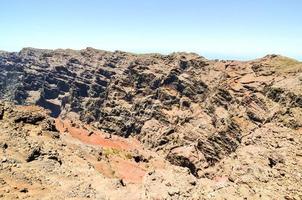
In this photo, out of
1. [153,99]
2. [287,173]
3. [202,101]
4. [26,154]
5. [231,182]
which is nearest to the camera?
[287,173]

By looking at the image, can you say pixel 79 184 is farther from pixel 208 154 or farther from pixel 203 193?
pixel 208 154

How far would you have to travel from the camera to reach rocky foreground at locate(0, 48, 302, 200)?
94.2ft

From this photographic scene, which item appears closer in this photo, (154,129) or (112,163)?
(112,163)

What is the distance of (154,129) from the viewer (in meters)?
93.3

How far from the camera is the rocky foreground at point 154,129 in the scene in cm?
2870

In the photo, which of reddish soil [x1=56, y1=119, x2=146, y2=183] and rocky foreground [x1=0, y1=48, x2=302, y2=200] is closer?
rocky foreground [x1=0, y1=48, x2=302, y2=200]

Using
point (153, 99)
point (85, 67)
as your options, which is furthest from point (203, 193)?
point (85, 67)

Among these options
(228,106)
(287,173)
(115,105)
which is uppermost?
(287,173)

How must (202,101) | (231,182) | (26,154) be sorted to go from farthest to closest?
1. (202,101)
2. (26,154)
3. (231,182)

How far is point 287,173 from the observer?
23688mm

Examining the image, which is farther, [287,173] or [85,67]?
[85,67]

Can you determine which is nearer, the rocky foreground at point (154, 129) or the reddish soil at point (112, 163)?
the rocky foreground at point (154, 129)

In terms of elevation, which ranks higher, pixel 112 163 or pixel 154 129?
pixel 112 163

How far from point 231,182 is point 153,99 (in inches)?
3032
